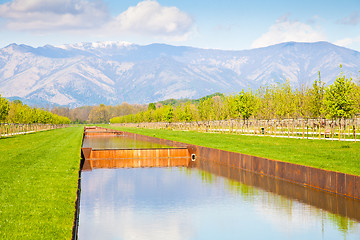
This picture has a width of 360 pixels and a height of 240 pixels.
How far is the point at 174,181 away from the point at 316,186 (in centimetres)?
841

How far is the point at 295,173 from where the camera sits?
20.5 meters

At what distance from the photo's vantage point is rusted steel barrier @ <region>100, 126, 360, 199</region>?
16969mm

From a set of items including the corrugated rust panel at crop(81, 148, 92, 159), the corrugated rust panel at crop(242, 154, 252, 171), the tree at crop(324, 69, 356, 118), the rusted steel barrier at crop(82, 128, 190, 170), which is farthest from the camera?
the tree at crop(324, 69, 356, 118)

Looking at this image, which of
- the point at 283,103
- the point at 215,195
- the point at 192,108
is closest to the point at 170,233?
the point at 215,195

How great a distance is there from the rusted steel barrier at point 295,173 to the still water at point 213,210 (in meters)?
0.41

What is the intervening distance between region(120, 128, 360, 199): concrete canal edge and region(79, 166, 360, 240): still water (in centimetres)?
40

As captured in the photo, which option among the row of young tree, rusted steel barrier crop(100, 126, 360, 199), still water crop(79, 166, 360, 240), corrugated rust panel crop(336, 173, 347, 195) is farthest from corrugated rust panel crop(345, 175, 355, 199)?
the row of young tree

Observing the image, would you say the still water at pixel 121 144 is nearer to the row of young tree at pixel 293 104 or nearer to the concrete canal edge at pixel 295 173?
the row of young tree at pixel 293 104

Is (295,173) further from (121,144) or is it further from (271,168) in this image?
(121,144)

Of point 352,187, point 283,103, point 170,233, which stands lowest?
point 170,233

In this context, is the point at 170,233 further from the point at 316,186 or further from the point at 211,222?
the point at 316,186

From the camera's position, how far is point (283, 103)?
5991cm

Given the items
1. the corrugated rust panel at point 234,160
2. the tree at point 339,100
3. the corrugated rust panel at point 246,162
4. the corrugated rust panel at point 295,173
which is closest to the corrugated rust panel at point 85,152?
the corrugated rust panel at point 234,160

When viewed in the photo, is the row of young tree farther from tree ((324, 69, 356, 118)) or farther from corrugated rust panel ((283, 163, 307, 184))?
corrugated rust panel ((283, 163, 307, 184))
